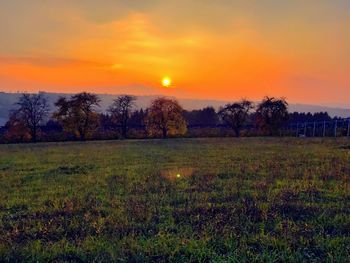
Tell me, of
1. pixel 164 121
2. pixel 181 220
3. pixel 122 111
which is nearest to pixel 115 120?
pixel 122 111

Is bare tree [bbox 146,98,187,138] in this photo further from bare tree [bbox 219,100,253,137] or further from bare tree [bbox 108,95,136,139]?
bare tree [bbox 219,100,253,137]

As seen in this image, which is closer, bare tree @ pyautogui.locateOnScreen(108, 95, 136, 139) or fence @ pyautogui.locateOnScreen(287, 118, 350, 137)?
fence @ pyautogui.locateOnScreen(287, 118, 350, 137)

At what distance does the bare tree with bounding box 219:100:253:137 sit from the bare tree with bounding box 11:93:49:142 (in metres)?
42.2

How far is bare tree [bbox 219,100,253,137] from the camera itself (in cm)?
8562

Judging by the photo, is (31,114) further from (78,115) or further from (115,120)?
(115,120)

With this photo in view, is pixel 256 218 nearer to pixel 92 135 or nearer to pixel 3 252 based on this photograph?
pixel 3 252

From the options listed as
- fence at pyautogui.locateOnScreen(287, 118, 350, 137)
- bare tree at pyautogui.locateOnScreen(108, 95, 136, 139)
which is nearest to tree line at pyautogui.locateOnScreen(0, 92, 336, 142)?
bare tree at pyautogui.locateOnScreen(108, 95, 136, 139)

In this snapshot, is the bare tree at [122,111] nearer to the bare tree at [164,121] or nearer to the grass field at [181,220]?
the bare tree at [164,121]

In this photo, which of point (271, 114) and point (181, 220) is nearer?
point (181, 220)

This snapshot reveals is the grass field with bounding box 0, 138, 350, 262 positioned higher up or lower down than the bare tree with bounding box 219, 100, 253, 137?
lower down

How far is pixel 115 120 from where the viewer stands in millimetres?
87062

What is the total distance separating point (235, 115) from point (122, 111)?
2722 centimetres

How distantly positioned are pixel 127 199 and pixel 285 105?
77.1m

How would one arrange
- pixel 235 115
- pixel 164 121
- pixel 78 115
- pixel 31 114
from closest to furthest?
pixel 78 115
pixel 164 121
pixel 31 114
pixel 235 115
